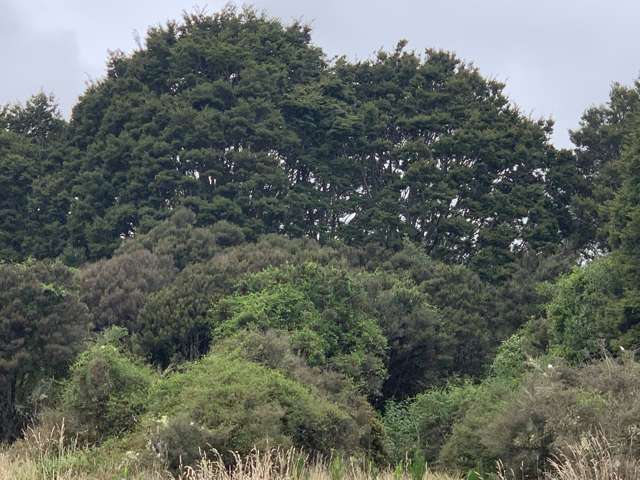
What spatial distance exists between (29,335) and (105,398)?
741 centimetres

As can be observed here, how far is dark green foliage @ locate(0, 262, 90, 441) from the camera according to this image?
28.5 meters

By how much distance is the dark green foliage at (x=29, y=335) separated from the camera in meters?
28.5

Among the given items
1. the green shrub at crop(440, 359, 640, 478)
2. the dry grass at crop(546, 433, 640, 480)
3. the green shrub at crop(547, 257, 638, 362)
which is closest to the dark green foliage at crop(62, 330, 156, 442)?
the green shrub at crop(440, 359, 640, 478)

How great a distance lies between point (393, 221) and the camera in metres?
45.7

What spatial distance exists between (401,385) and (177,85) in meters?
19.5

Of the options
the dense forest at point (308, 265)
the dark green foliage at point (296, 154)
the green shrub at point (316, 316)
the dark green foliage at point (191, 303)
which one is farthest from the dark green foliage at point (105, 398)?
the dark green foliage at point (296, 154)

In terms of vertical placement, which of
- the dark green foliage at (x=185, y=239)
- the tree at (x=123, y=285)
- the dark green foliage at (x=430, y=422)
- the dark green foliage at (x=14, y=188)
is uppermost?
the dark green foliage at (x=14, y=188)

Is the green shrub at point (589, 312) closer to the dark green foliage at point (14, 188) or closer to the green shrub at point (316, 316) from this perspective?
the green shrub at point (316, 316)

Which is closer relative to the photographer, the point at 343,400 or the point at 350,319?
the point at 343,400

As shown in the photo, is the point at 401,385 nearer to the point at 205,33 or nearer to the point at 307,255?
the point at 307,255

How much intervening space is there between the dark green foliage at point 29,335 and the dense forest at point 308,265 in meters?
0.06

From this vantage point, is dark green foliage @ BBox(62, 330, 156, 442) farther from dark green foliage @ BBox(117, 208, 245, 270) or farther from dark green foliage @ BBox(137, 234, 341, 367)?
dark green foliage @ BBox(117, 208, 245, 270)

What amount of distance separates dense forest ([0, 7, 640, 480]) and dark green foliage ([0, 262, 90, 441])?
0.20ft

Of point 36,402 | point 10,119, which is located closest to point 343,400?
point 36,402
